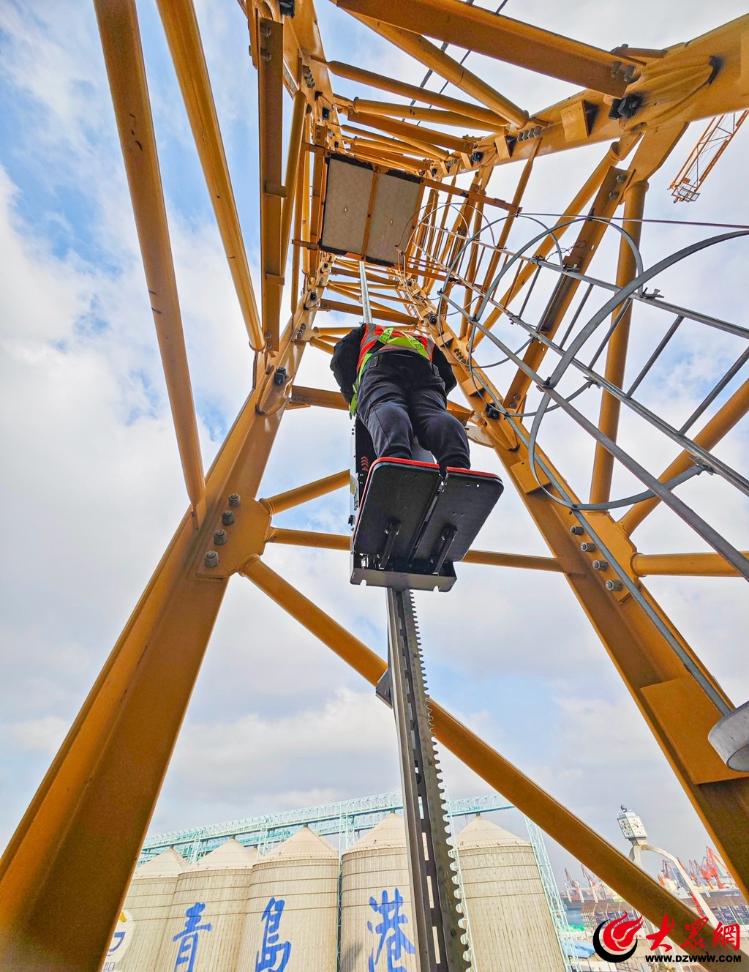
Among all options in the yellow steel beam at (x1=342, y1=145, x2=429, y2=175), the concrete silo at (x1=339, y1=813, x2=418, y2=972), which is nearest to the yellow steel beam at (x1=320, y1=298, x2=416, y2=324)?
the yellow steel beam at (x1=342, y1=145, x2=429, y2=175)

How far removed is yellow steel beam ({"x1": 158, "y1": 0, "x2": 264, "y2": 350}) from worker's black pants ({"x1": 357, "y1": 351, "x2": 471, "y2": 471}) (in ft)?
4.11

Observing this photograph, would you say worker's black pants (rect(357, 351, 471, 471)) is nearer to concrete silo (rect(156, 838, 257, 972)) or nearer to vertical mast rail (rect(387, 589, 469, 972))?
vertical mast rail (rect(387, 589, 469, 972))

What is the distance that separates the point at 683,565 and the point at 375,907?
13.5 meters

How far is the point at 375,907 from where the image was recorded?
11.8m

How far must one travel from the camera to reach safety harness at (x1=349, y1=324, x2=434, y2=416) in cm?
317

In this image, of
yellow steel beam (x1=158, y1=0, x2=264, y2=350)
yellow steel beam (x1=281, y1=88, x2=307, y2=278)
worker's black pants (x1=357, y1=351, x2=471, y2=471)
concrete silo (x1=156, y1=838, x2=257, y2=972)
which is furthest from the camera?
concrete silo (x1=156, y1=838, x2=257, y2=972)

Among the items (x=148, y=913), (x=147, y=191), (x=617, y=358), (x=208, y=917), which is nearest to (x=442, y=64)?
(x=617, y=358)

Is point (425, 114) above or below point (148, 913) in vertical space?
above

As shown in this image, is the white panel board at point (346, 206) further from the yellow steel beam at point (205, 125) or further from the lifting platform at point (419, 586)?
the lifting platform at point (419, 586)

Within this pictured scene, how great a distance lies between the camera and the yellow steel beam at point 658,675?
233 centimetres

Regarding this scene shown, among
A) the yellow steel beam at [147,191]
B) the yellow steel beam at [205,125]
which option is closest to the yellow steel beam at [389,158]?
the yellow steel beam at [205,125]

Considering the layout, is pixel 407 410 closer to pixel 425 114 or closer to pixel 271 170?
pixel 271 170

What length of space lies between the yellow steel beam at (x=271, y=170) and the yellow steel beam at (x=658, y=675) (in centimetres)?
213

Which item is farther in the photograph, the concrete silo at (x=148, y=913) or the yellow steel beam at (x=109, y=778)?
the concrete silo at (x=148, y=913)
